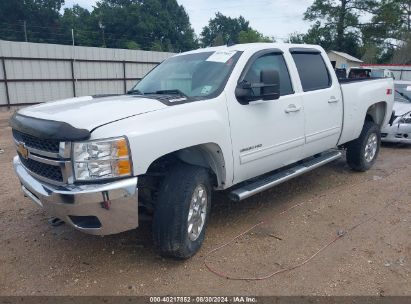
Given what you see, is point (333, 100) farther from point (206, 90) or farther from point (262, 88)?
point (206, 90)

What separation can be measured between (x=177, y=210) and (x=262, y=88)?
146 cm

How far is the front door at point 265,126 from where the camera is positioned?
3.83 metres

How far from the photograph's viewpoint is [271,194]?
5359 mm

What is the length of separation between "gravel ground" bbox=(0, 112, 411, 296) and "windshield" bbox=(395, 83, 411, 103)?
16.0ft

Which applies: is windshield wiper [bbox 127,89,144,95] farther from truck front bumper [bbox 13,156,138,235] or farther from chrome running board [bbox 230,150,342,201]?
truck front bumper [bbox 13,156,138,235]

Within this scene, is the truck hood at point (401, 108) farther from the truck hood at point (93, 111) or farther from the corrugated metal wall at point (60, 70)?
the corrugated metal wall at point (60, 70)

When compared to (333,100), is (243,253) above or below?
below

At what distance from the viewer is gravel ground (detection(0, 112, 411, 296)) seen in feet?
10.4

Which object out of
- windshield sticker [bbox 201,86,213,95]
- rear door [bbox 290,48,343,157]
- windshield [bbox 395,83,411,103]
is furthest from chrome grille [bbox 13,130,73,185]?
windshield [bbox 395,83,411,103]

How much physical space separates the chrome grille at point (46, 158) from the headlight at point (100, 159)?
81 millimetres

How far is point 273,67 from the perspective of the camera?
4531mm

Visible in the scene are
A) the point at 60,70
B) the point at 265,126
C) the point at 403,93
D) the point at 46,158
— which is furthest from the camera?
the point at 60,70

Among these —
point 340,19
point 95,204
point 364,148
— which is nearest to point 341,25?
point 340,19

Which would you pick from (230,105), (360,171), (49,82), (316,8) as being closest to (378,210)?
(360,171)
